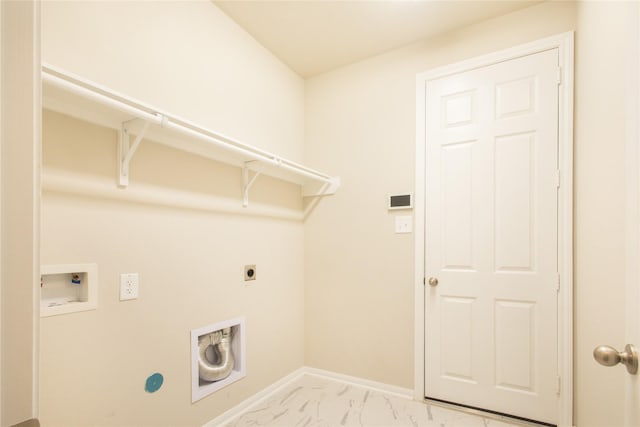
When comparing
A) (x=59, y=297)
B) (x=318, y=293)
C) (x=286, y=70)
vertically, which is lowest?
(x=318, y=293)

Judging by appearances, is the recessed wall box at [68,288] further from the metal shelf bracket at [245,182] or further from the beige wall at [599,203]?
the beige wall at [599,203]

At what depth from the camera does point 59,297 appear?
1316 mm

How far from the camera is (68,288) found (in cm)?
135

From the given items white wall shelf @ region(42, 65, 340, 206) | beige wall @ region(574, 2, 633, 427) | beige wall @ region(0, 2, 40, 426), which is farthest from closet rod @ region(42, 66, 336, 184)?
beige wall @ region(574, 2, 633, 427)

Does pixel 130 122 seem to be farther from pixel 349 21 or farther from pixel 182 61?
pixel 349 21

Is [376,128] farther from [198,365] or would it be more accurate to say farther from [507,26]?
[198,365]

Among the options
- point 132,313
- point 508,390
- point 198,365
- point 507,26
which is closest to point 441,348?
point 508,390

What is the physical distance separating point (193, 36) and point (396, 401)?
2627 mm

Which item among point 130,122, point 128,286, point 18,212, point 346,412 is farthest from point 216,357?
point 18,212

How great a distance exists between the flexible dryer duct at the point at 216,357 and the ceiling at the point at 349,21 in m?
1.98

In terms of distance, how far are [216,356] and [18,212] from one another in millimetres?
1863

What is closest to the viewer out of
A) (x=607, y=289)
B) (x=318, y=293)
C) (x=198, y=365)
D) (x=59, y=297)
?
(x=607, y=289)

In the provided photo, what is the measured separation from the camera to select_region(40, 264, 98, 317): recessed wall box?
1.26m

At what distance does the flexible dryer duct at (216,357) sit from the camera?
188 cm
